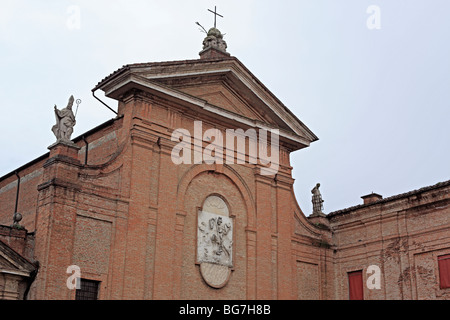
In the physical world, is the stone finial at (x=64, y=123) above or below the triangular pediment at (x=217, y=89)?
below

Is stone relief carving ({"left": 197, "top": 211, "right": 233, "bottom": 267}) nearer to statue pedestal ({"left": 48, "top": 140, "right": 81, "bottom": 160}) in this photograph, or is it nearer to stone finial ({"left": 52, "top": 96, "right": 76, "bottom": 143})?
statue pedestal ({"left": 48, "top": 140, "right": 81, "bottom": 160})

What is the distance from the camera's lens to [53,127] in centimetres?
1784

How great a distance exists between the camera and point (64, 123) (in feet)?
57.8

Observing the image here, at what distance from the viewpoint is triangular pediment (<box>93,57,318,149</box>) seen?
1897 centimetres

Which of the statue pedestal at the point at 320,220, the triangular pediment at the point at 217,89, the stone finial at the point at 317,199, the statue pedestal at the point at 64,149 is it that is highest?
the triangular pediment at the point at 217,89

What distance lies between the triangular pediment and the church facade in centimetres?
5

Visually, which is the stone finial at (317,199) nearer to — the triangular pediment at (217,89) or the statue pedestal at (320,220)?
the statue pedestal at (320,220)

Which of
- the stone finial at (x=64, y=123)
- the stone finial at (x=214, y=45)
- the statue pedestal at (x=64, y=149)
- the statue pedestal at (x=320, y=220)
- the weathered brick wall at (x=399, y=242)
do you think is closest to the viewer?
the statue pedestal at (x=64, y=149)

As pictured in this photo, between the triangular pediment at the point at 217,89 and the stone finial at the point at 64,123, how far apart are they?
1.82 metres

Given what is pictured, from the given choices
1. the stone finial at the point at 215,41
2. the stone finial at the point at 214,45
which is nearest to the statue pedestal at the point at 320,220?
the stone finial at the point at 214,45

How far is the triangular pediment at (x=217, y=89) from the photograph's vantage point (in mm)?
18969

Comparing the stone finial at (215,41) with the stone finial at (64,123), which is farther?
the stone finial at (215,41)
